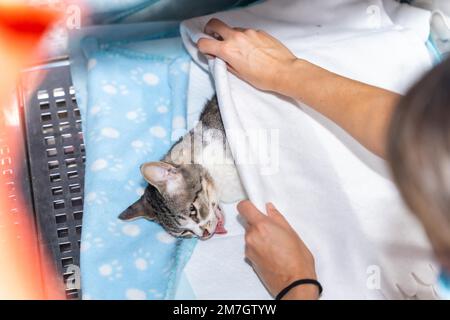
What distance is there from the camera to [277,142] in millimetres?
1423

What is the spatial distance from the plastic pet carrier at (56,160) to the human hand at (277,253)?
0.47m

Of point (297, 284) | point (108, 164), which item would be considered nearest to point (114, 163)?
point (108, 164)

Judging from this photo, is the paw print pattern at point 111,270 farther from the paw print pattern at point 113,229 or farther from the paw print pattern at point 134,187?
the paw print pattern at point 134,187

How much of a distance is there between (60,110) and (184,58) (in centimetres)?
36

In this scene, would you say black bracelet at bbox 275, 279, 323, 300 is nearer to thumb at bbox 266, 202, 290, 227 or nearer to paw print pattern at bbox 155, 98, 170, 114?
thumb at bbox 266, 202, 290, 227

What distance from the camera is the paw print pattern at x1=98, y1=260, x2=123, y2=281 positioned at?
1398 millimetres

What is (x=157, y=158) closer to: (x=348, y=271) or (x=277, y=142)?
(x=277, y=142)

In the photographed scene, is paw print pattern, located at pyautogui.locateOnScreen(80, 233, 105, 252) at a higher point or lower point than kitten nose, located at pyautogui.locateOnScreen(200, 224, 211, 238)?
lower

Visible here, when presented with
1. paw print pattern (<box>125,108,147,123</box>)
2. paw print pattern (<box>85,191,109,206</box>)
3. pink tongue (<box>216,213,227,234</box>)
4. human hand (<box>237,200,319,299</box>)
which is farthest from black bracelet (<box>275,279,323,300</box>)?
paw print pattern (<box>125,108,147,123</box>)

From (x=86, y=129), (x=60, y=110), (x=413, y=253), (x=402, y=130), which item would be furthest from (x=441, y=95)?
(x=60, y=110)

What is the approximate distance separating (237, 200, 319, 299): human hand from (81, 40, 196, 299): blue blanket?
196 mm

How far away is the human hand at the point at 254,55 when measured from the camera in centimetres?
138

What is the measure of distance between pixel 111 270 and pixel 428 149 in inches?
33.0

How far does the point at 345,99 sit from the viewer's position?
125cm
